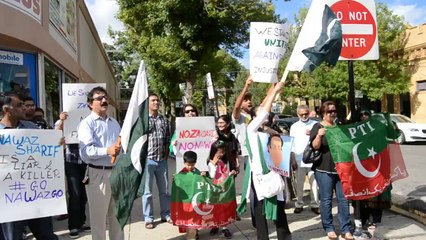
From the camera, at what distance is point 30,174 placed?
3834mm

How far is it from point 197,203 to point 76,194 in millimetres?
1879

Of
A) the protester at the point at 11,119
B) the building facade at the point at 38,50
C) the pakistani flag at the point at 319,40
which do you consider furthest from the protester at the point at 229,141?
the building facade at the point at 38,50

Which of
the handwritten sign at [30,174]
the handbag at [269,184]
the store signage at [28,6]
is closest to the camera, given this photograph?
the handwritten sign at [30,174]

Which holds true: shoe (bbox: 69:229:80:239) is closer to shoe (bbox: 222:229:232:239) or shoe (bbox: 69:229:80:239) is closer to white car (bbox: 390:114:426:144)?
shoe (bbox: 222:229:232:239)

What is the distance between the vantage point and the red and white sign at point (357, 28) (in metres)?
4.93

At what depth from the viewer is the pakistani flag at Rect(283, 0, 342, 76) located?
4.43 metres

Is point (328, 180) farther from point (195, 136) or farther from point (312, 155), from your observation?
point (195, 136)

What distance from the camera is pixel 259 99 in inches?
1972

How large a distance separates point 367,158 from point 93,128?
3.19 metres

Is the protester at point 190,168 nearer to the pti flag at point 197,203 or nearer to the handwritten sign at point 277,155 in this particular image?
the pti flag at point 197,203

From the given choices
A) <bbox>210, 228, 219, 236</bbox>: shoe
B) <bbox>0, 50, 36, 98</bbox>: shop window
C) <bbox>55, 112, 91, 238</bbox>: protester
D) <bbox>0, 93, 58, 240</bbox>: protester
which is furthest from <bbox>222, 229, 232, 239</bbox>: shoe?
<bbox>0, 50, 36, 98</bbox>: shop window

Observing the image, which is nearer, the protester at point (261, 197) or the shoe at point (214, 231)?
the protester at point (261, 197)

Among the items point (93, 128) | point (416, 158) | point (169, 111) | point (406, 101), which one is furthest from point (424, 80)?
point (93, 128)

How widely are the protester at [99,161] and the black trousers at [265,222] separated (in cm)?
156
